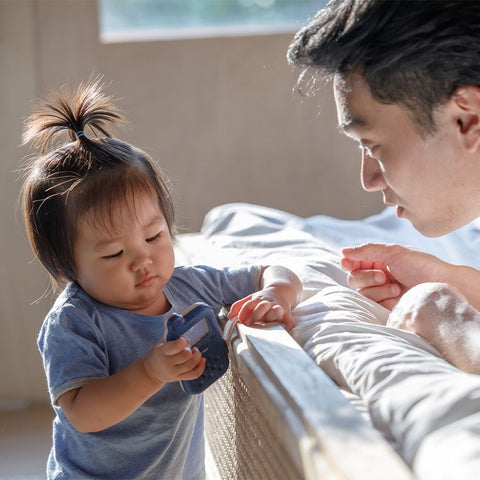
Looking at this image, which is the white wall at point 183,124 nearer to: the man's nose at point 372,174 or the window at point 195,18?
the window at point 195,18

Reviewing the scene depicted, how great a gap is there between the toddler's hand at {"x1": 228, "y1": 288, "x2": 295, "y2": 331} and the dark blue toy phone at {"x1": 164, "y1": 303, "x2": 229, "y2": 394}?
6 centimetres

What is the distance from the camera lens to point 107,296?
1.14m

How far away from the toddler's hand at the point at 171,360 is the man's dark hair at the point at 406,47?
463mm

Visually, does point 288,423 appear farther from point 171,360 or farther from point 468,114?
point 468,114

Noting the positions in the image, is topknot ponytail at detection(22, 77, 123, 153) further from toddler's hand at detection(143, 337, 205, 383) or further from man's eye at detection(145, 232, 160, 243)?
toddler's hand at detection(143, 337, 205, 383)

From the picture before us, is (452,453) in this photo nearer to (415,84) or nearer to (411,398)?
(411,398)

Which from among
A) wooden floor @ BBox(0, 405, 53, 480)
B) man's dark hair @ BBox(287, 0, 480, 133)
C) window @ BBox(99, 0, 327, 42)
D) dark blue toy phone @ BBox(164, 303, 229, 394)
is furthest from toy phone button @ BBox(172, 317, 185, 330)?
window @ BBox(99, 0, 327, 42)

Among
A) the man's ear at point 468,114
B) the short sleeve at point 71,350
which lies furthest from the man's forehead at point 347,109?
the short sleeve at point 71,350

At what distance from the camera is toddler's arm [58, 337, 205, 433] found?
3.21ft

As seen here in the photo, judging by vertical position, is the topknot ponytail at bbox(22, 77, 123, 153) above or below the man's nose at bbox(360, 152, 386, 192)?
above

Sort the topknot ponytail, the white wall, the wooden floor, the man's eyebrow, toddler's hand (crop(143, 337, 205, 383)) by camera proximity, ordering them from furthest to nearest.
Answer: the white wall, the wooden floor, the topknot ponytail, the man's eyebrow, toddler's hand (crop(143, 337, 205, 383))

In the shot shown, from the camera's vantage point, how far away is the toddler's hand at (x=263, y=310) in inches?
44.2

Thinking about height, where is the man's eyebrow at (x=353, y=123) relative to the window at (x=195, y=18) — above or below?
below

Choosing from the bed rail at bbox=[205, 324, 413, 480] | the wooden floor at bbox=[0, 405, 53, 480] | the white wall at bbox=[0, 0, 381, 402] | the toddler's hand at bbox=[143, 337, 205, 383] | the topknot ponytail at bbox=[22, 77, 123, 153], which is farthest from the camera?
the white wall at bbox=[0, 0, 381, 402]
